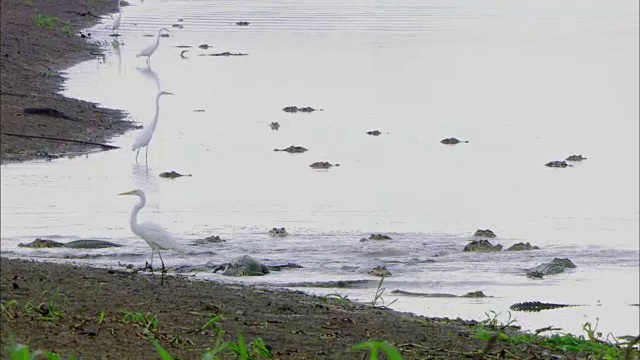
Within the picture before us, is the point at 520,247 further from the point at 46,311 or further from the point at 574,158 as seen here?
the point at 574,158

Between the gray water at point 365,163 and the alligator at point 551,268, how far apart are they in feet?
0.40

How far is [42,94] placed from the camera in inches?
732

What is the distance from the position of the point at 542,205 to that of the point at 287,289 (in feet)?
17.4

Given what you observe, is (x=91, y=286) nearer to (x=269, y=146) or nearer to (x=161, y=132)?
(x=269, y=146)

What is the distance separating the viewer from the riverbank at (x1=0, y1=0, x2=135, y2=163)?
15.1 metres

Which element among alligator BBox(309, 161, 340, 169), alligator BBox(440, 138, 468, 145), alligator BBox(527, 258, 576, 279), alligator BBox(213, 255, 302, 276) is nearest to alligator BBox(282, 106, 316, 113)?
alligator BBox(440, 138, 468, 145)

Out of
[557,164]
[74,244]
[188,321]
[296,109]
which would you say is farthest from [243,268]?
[296,109]

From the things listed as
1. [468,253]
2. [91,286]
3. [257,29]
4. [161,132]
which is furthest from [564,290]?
[257,29]

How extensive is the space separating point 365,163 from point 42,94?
5657 mm

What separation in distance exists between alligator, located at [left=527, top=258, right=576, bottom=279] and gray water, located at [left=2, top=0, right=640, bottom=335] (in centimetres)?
12

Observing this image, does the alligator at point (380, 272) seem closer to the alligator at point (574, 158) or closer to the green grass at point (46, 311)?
the green grass at point (46, 311)

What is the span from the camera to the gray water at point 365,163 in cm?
991

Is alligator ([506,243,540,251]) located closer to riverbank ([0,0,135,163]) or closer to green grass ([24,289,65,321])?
green grass ([24,289,65,321])

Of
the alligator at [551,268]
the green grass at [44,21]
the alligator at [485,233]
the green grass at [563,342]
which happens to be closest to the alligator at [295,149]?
the alligator at [485,233]
